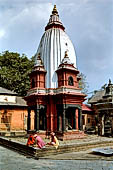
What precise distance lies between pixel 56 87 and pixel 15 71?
16226 millimetres

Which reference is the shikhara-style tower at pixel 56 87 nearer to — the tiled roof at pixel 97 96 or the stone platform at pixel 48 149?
the stone platform at pixel 48 149

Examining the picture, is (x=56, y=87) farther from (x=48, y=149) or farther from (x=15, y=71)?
(x=15, y=71)

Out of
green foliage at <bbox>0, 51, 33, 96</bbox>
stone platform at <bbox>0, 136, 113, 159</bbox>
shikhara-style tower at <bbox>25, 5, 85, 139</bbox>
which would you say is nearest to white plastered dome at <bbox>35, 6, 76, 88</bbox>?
shikhara-style tower at <bbox>25, 5, 85, 139</bbox>

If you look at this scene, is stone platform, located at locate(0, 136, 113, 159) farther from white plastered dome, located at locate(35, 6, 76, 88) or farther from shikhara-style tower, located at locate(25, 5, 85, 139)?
white plastered dome, located at locate(35, 6, 76, 88)

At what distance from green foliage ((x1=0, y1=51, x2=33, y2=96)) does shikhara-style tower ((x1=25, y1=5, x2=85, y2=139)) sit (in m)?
12.8

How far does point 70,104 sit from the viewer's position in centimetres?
1745

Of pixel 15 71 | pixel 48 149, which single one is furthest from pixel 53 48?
pixel 15 71

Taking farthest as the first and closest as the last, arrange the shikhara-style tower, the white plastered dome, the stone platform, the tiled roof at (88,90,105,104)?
1. the tiled roof at (88,90,105,104)
2. the white plastered dome
3. the shikhara-style tower
4. the stone platform

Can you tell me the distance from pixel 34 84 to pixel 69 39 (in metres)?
7.23

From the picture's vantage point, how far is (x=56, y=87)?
1894 centimetres

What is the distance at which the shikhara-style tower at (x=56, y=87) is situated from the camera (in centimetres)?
1753

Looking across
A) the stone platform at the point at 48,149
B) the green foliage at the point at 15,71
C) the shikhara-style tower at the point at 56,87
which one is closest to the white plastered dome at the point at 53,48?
the shikhara-style tower at the point at 56,87

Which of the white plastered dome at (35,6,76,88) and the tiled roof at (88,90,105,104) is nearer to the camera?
the white plastered dome at (35,6,76,88)

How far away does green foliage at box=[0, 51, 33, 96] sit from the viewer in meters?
32.3
